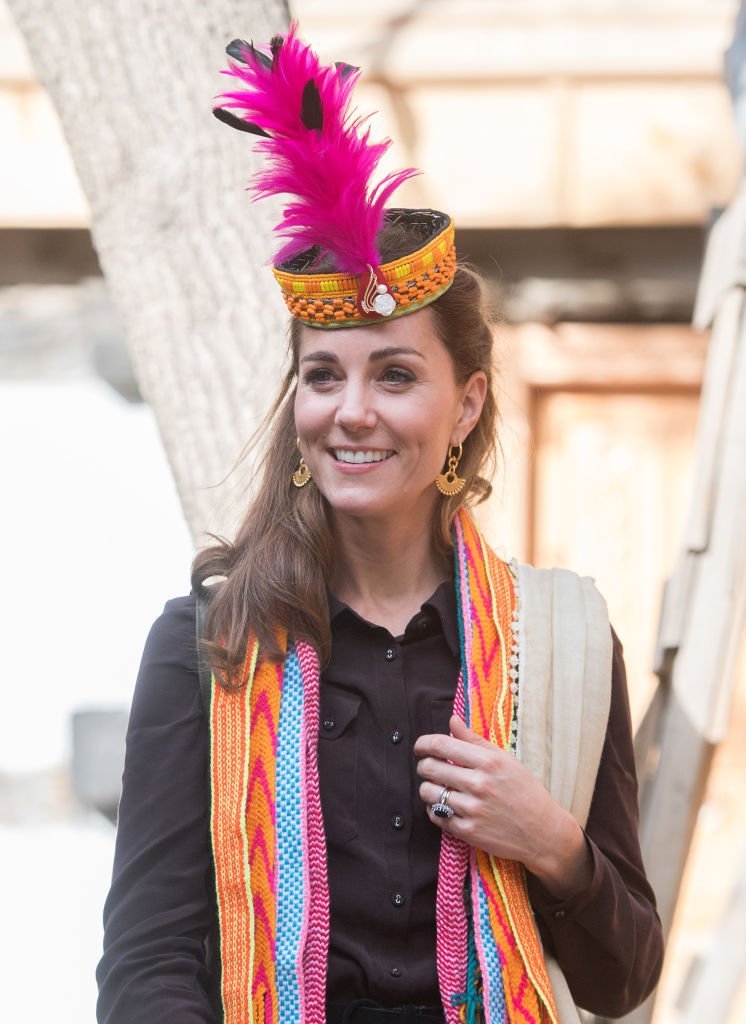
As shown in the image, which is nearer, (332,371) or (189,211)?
(332,371)

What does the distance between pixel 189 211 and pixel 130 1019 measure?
52.3 inches

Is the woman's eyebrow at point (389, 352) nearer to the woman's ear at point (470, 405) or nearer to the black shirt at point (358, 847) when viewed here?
the woman's ear at point (470, 405)

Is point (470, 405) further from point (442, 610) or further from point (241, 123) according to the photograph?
point (241, 123)

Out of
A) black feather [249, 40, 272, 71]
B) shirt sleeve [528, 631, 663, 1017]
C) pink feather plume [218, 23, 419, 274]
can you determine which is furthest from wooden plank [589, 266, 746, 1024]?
black feather [249, 40, 272, 71]

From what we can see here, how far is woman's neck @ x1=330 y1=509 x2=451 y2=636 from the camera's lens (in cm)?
183

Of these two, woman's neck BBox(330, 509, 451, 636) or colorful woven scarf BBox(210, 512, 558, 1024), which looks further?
woman's neck BBox(330, 509, 451, 636)

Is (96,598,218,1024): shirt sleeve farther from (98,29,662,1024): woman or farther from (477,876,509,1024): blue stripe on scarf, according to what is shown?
(477,876,509,1024): blue stripe on scarf

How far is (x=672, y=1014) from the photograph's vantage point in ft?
15.3

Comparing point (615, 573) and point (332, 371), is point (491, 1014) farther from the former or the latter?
point (615, 573)

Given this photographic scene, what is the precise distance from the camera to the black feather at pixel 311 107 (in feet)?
5.42

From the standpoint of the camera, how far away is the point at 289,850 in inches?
65.1

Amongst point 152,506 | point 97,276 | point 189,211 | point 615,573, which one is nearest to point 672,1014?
point 615,573

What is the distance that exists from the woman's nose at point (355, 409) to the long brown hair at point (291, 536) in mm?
79

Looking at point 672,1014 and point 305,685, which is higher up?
point 305,685
